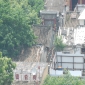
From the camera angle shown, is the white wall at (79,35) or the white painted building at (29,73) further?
the white wall at (79,35)

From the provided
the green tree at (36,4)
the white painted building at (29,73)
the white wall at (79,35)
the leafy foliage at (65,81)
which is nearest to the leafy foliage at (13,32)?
the white wall at (79,35)

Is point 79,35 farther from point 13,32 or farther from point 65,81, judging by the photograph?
point 65,81

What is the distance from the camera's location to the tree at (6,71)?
39.1m

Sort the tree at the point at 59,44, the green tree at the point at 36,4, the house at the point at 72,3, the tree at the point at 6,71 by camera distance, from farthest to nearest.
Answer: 1. the house at the point at 72,3
2. the green tree at the point at 36,4
3. the tree at the point at 59,44
4. the tree at the point at 6,71

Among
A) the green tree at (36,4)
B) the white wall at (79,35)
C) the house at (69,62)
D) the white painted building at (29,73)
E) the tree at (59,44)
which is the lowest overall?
the white painted building at (29,73)

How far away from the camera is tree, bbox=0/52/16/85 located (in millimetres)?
39062

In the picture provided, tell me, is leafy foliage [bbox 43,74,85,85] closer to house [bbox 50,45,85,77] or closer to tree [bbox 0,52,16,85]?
tree [bbox 0,52,16,85]

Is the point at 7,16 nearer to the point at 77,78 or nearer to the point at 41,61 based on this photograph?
the point at 41,61

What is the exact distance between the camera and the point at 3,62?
39531mm

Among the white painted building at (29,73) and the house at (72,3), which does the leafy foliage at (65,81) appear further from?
the house at (72,3)

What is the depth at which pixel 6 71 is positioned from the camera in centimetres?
3969

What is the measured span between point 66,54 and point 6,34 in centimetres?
512

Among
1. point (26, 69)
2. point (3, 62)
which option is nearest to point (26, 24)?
point (26, 69)

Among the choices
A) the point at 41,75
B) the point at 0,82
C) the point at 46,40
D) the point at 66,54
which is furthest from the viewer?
the point at 46,40
